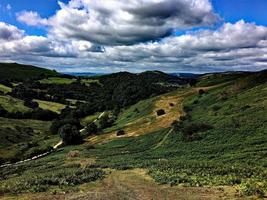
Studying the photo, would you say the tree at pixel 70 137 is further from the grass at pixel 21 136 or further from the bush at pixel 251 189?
the bush at pixel 251 189

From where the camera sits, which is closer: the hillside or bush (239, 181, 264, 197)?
bush (239, 181, 264, 197)

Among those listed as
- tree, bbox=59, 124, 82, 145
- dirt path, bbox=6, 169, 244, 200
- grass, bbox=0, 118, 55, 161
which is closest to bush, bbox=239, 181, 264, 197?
dirt path, bbox=6, 169, 244, 200

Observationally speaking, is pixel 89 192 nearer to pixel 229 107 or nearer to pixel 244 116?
pixel 244 116

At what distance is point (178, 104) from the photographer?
124188 mm

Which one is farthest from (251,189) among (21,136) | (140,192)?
(21,136)

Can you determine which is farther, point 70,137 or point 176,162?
point 70,137

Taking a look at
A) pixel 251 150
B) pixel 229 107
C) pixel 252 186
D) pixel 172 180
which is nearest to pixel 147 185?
pixel 172 180

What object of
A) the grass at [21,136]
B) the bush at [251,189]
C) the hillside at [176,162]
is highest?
the bush at [251,189]

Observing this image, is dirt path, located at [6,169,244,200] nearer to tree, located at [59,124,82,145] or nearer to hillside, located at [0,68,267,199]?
hillside, located at [0,68,267,199]

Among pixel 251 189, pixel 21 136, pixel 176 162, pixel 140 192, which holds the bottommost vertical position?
pixel 21 136

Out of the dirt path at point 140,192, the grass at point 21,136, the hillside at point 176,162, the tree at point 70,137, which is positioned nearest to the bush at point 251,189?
the hillside at point 176,162

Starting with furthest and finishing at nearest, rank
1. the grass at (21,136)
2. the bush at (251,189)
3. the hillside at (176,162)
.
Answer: the grass at (21,136) < the hillside at (176,162) < the bush at (251,189)

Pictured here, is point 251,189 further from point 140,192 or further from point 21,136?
point 21,136

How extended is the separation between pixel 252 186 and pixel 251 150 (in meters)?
23.4
